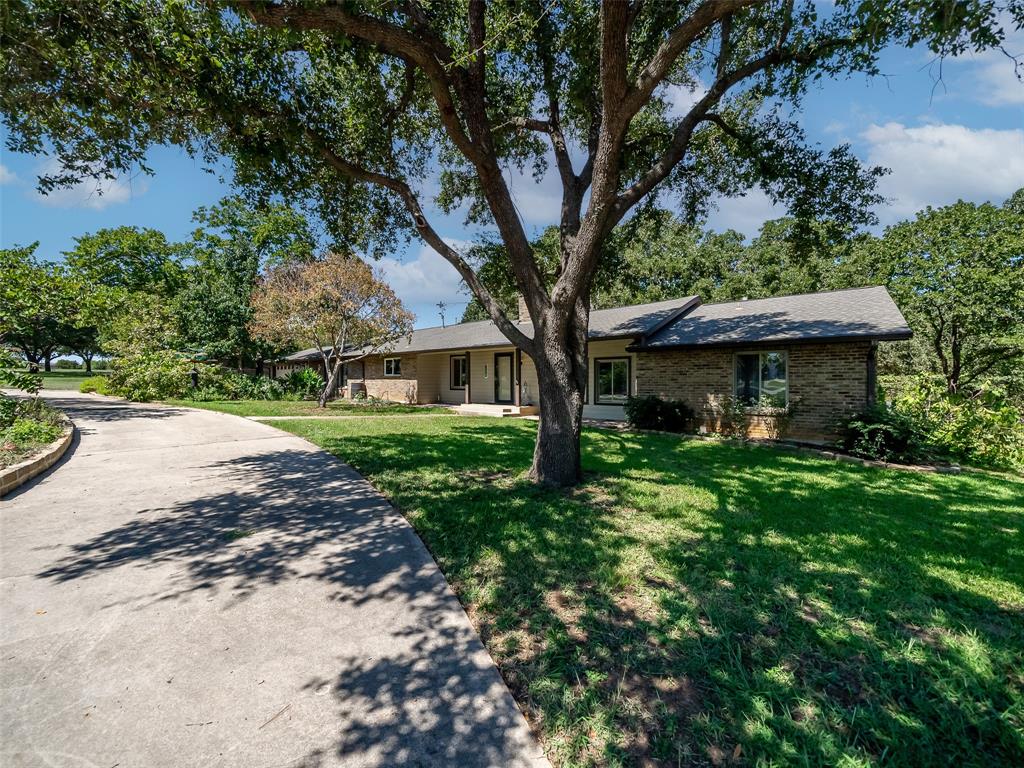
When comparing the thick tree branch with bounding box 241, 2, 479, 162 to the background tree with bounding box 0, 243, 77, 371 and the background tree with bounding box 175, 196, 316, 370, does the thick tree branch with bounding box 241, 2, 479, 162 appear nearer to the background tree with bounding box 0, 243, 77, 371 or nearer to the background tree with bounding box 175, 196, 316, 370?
the background tree with bounding box 0, 243, 77, 371

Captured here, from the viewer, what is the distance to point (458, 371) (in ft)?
72.9

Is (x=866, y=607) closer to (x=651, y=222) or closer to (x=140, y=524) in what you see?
(x=140, y=524)

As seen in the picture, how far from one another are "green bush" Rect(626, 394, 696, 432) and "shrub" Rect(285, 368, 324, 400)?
1782 centimetres

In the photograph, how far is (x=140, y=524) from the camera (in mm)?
4703

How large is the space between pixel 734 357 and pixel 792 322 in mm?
1762

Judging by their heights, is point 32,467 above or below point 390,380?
below

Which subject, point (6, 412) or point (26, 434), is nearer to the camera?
point (26, 434)

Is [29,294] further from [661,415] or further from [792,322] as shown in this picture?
[792,322]

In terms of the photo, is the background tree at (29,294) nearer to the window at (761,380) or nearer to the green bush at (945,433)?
the window at (761,380)

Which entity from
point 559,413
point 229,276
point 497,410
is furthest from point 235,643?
point 229,276

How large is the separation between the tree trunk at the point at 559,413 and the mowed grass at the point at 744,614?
1.27 feet

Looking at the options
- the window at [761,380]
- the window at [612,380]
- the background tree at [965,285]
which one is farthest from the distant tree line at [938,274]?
the window at [761,380]

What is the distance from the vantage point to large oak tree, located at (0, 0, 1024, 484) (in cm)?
496

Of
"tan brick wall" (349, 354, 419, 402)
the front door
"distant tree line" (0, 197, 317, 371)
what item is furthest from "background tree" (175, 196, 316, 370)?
the front door
